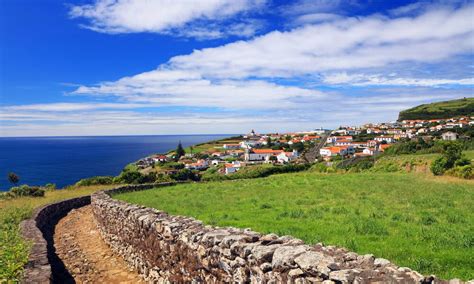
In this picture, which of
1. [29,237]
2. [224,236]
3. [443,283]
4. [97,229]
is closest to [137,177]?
[97,229]

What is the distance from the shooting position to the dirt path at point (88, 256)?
960cm

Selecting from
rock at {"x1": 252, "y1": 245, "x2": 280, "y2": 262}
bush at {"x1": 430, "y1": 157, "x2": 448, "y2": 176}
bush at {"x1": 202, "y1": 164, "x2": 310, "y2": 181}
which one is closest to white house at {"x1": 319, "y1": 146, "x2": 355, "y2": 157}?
bush at {"x1": 202, "y1": 164, "x2": 310, "y2": 181}

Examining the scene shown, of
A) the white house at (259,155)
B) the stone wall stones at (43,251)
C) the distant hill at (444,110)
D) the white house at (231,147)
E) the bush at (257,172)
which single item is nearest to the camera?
the stone wall stones at (43,251)

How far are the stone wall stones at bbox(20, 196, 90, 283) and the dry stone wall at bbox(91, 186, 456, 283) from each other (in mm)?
2022

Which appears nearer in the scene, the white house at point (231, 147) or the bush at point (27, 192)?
the bush at point (27, 192)

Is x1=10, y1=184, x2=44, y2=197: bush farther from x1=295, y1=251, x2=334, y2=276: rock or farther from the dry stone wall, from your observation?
x1=295, y1=251, x2=334, y2=276: rock

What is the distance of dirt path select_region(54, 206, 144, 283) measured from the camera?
9.60 meters

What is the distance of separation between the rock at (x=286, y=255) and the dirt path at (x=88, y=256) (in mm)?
5982

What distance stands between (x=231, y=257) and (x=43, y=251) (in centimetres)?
665

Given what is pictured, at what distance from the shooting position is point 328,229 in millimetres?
8922

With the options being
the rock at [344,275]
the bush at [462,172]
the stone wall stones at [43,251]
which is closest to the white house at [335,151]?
the bush at [462,172]

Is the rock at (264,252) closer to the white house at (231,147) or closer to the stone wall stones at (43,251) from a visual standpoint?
the stone wall stones at (43,251)

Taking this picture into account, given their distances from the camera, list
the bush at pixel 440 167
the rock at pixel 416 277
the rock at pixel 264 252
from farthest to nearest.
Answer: the bush at pixel 440 167 < the rock at pixel 264 252 < the rock at pixel 416 277

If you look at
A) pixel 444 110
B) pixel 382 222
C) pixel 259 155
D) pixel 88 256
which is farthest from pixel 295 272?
pixel 444 110
